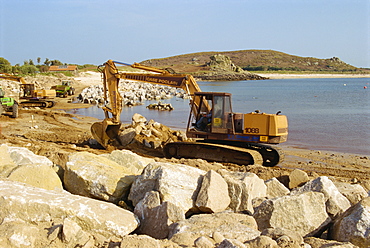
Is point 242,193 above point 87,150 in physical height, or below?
above

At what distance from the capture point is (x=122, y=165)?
8.54 meters

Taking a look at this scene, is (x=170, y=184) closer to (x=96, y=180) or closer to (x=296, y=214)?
(x=96, y=180)

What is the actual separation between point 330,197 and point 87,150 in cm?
914

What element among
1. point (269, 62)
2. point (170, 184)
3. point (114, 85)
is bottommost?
point (170, 184)

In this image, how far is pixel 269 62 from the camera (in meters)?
165

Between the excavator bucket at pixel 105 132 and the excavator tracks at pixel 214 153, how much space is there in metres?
2.35

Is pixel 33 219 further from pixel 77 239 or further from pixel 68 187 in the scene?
pixel 68 187

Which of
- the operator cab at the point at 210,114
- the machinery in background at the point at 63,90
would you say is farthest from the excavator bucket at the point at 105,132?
the machinery in background at the point at 63,90

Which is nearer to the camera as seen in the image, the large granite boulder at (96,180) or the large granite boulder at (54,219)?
the large granite boulder at (54,219)

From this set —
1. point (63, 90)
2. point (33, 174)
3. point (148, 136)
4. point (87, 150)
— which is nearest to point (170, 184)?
point (33, 174)

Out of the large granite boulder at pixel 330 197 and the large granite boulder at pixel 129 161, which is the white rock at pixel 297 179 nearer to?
the large granite boulder at pixel 330 197

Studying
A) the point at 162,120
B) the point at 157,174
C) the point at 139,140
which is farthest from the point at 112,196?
the point at 162,120

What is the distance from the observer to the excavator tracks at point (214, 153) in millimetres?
12055

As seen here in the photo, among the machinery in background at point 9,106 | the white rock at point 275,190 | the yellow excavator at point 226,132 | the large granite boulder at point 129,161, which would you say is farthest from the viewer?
the machinery in background at point 9,106
